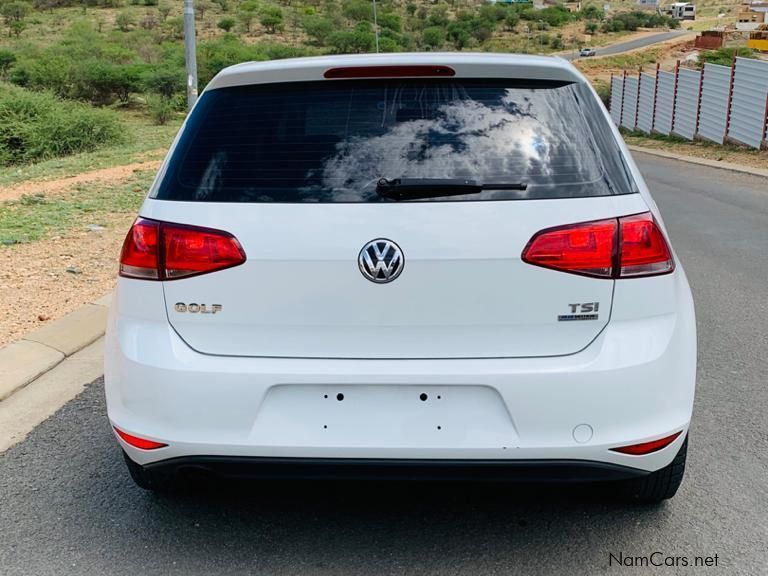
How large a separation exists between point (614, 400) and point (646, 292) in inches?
14.7

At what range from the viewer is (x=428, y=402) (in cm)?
274

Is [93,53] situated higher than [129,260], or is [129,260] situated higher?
[129,260]

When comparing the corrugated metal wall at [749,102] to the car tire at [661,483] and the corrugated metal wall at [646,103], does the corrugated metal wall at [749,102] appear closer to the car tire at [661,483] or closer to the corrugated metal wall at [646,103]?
the corrugated metal wall at [646,103]

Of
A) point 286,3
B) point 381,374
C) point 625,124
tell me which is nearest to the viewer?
point 381,374

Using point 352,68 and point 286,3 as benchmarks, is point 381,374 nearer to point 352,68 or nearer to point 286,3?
point 352,68

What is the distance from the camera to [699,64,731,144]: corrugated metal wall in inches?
916

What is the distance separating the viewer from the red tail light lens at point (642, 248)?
277 cm

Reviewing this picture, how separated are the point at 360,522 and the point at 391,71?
1.73 meters

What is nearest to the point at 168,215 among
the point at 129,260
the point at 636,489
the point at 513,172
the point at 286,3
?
the point at 129,260

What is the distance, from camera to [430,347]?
274 centimetres

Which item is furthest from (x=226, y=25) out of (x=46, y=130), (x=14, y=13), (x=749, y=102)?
(x=749, y=102)

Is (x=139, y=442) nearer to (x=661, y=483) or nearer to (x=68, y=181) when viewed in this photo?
(x=661, y=483)

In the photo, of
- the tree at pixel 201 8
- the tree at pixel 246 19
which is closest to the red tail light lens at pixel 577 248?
the tree at pixel 246 19

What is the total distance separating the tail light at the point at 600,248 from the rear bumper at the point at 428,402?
0.25ft
